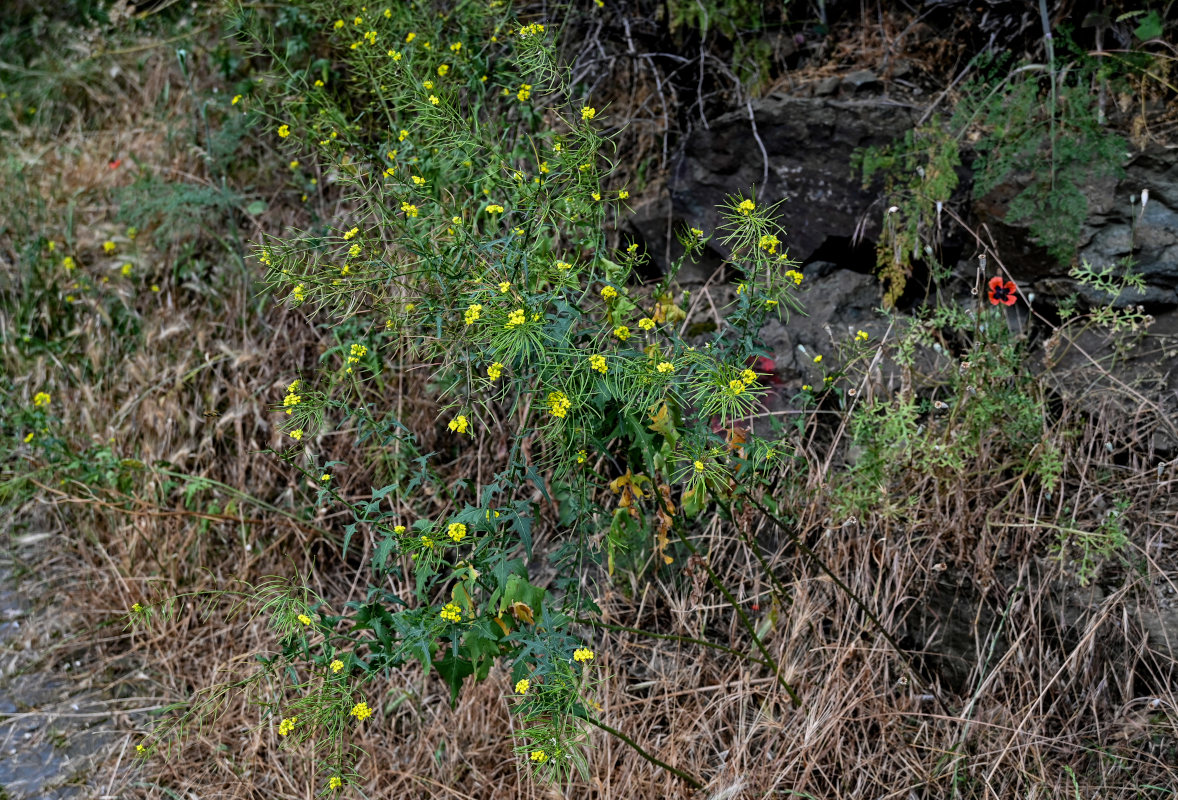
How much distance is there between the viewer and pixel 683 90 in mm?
3389

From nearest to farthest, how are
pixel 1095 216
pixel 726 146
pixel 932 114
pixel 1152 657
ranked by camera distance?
pixel 1152 657 < pixel 1095 216 < pixel 932 114 < pixel 726 146

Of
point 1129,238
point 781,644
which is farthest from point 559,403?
point 1129,238

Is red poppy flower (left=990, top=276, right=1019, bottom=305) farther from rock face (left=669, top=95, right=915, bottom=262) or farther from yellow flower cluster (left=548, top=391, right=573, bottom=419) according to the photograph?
yellow flower cluster (left=548, top=391, right=573, bottom=419)

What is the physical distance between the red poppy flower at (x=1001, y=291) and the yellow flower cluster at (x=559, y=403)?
1361mm

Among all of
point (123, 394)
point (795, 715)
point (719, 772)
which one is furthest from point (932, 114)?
point (123, 394)

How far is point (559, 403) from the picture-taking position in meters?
1.76

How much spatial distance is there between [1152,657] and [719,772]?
1074 millimetres

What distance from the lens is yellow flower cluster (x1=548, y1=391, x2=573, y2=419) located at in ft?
5.74

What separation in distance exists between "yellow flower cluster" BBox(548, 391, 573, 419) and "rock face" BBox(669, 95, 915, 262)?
4.98 ft

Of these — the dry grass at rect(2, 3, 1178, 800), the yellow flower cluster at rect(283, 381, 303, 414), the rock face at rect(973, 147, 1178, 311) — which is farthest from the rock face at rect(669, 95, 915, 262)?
the yellow flower cluster at rect(283, 381, 303, 414)

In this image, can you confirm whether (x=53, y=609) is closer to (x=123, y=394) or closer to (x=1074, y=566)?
(x=123, y=394)

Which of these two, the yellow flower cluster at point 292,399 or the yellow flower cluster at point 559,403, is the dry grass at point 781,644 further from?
the yellow flower cluster at point 559,403

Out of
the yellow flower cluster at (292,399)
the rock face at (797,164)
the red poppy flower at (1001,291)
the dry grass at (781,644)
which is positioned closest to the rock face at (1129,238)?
the red poppy flower at (1001,291)

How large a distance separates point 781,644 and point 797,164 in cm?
157
